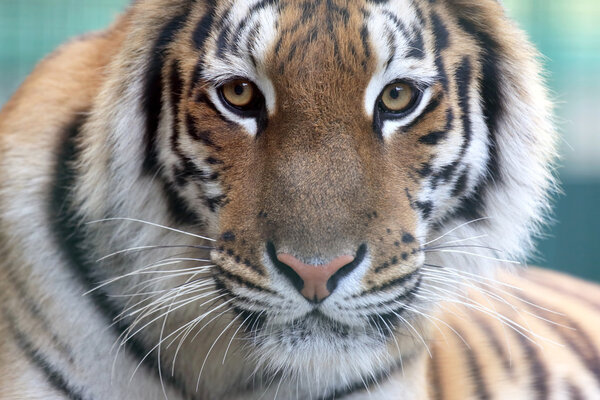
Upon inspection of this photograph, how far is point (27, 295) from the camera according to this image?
1.35 m

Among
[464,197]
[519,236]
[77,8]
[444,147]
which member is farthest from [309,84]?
[77,8]

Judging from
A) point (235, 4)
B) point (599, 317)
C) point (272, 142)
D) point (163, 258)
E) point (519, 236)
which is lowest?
point (599, 317)

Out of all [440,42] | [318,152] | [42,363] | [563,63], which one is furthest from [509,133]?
[563,63]

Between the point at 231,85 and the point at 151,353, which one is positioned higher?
the point at 231,85

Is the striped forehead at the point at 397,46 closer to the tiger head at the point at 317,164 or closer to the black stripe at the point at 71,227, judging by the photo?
the tiger head at the point at 317,164

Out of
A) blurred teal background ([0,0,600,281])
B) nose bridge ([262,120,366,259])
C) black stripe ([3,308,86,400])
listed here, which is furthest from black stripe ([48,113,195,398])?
blurred teal background ([0,0,600,281])

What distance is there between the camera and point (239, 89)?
3.93 ft

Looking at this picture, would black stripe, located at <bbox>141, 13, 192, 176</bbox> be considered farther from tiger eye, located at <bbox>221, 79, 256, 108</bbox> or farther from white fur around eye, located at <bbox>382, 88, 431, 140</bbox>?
white fur around eye, located at <bbox>382, 88, 431, 140</bbox>

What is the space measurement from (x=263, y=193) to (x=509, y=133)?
0.45 m

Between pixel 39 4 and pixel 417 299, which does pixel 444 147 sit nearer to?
pixel 417 299

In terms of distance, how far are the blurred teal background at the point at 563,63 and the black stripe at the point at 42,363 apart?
1.67 metres

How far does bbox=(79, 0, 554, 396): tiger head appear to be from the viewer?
44.1 inches

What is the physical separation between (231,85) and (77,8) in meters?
1.92

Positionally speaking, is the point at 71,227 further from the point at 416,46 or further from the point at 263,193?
the point at 416,46
